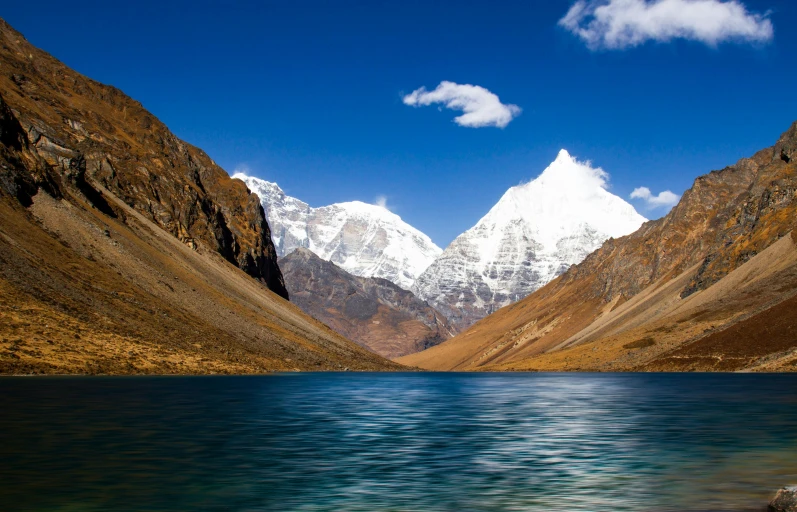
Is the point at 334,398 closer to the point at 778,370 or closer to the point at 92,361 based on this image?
the point at 92,361

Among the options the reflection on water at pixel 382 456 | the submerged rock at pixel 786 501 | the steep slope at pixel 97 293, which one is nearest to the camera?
the submerged rock at pixel 786 501

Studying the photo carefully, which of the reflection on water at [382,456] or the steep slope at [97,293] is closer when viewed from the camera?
the reflection on water at [382,456]

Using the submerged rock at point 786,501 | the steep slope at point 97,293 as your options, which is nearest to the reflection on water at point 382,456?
the submerged rock at point 786,501

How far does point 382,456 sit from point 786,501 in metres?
20.3

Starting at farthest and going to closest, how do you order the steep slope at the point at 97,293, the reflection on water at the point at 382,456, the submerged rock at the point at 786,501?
the steep slope at the point at 97,293
the reflection on water at the point at 382,456
the submerged rock at the point at 786,501

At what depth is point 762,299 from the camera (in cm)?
18462

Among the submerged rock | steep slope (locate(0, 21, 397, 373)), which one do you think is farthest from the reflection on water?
steep slope (locate(0, 21, 397, 373))

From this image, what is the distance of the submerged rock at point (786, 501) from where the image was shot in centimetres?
2119

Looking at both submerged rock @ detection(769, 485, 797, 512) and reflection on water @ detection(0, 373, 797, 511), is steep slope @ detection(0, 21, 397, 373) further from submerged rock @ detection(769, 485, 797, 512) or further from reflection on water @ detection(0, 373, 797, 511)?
submerged rock @ detection(769, 485, 797, 512)

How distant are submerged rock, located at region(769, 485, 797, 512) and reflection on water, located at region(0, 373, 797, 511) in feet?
4.78

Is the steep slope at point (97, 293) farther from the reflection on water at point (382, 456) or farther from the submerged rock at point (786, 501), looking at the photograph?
the submerged rock at point (786, 501)

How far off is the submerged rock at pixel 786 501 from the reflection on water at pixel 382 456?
146 cm

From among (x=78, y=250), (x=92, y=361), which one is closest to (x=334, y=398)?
(x=92, y=361)

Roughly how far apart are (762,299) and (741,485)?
176 meters
